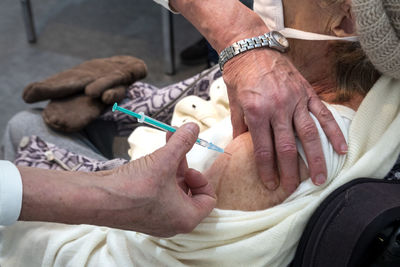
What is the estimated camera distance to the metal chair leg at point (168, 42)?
8.73 feet

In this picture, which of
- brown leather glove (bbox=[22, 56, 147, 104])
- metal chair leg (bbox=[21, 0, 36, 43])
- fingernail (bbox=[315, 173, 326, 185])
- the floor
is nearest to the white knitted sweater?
fingernail (bbox=[315, 173, 326, 185])

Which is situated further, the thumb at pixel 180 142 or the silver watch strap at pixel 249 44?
the silver watch strap at pixel 249 44

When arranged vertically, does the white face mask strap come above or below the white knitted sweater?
above

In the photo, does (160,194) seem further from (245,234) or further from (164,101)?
(164,101)

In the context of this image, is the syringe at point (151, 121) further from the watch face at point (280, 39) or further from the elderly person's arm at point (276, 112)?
the watch face at point (280, 39)

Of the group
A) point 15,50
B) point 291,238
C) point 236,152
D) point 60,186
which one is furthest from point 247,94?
point 15,50

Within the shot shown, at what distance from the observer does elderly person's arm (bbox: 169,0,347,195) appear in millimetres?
932

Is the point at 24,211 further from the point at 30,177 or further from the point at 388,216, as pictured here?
the point at 388,216

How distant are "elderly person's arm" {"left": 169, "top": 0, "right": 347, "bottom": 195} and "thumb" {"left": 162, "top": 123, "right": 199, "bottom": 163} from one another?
0.14m

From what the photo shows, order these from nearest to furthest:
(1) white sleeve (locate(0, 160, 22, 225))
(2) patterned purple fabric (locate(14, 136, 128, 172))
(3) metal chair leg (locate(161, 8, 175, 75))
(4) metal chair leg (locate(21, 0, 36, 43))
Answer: (1) white sleeve (locate(0, 160, 22, 225)), (2) patterned purple fabric (locate(14, 136, 128, 172)), (3) metal chair leg (locate(161, 8, 175, 75)), (4) metal chair leg (locate(21, 0, 36, 43))

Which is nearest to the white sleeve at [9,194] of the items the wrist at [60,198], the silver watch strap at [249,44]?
the wrist at [60,198]

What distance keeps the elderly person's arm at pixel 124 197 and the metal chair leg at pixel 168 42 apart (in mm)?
1903

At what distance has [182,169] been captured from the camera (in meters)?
0.97

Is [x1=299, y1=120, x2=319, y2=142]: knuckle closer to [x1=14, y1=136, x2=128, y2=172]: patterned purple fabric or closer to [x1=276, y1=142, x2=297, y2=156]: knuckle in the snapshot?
[x1=276, y1=142, x2=297, y2=156]: knuckle
